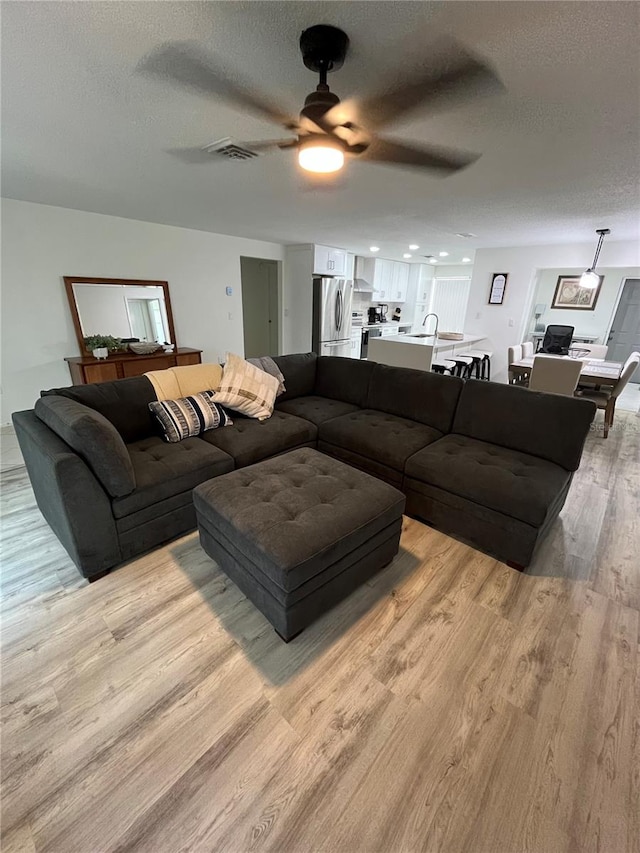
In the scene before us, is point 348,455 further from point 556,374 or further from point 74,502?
point 556,374

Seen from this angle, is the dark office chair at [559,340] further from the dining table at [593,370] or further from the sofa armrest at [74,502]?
the sofa armrest at [74,502]

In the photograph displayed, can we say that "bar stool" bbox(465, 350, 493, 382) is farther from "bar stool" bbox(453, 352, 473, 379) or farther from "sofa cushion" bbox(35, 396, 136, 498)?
"sofa cushion" bbox(35, 396, 136, 498)

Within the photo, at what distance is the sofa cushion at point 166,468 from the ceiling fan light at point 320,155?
165cm

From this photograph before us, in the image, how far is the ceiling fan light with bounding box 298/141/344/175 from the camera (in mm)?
1372

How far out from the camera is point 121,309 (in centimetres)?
439

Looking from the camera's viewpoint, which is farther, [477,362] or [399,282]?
[399,282]

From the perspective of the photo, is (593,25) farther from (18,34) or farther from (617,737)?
(617,737)

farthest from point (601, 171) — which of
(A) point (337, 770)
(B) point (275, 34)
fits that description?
(A) point (337, 770)

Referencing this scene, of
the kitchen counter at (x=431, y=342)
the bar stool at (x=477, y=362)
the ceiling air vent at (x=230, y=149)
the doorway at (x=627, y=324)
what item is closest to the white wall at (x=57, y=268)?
the ceiling air vent at (x=230, y=149)

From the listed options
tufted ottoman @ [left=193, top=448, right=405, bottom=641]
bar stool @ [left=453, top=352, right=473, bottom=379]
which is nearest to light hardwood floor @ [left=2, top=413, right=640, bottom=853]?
tufted ottoman @ [left=193, top=448, right=405, bottom=641]

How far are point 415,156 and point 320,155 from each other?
3.34 feet

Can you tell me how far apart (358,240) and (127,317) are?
3.60m

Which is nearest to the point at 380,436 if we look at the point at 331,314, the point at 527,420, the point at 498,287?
the point at 527,420

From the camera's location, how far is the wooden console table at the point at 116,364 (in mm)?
3926
